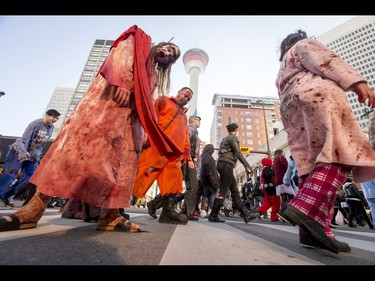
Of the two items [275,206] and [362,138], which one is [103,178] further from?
[275,206]

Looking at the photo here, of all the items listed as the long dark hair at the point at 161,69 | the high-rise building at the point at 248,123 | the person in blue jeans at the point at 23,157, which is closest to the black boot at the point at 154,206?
the long dark hair at the point at 161,69

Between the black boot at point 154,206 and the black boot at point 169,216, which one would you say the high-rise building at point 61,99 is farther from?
the black boot at point 169,216

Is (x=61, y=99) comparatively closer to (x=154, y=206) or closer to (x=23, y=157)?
(x=23, y=157)

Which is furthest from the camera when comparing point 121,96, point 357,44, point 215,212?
point 357,44

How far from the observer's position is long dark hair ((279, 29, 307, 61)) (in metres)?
1.97

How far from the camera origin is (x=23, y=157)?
409cm

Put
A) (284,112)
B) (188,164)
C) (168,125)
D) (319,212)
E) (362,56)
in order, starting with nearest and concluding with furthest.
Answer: (319,212) < (284,112) < (168,125) < (188,164) < (362,56)

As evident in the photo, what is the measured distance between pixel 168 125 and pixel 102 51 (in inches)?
2991

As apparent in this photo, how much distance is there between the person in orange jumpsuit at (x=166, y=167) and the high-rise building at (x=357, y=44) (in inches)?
3721

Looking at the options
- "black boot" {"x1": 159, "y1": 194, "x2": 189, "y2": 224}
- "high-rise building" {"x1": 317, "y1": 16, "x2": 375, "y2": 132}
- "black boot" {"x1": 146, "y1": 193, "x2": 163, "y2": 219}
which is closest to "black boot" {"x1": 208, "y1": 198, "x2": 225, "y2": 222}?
"black boot" {"x1": 146, "y1": 193, "x2": 163, "y2": 219}

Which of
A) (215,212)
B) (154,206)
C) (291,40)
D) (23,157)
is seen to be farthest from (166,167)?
(23,157)

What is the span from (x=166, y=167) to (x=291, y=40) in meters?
2.18
